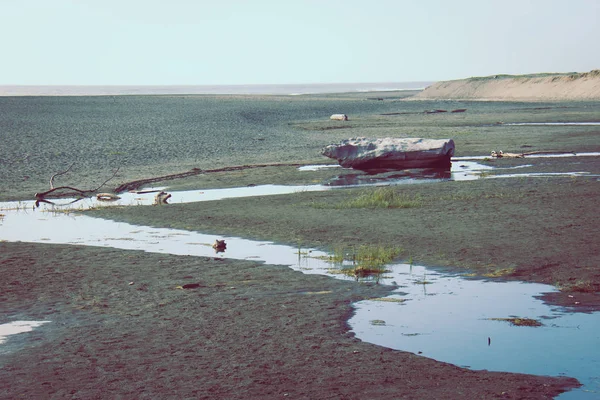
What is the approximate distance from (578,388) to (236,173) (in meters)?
20.1

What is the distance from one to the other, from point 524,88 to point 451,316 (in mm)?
97088

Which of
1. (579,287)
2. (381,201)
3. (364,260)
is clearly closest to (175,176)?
(381,201)

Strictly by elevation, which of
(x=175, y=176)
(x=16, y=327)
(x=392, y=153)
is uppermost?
(x=392, y=153)

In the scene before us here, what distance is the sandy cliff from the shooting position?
8950 cm

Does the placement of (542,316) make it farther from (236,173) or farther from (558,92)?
(558,92)

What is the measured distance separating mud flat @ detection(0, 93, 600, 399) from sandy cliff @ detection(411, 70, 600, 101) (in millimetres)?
65912

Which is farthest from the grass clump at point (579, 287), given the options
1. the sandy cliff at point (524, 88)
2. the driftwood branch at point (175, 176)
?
the sandy cliff at point (524, 88)

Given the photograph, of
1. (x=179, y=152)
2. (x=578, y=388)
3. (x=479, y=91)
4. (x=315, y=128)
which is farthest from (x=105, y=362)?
(x=479, y=91)

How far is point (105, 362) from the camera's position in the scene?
26.9 feet

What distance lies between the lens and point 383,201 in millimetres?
18578

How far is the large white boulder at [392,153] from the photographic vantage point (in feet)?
86.5

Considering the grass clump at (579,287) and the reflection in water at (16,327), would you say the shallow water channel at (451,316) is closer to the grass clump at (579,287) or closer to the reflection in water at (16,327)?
the reflection in water at (16,327)

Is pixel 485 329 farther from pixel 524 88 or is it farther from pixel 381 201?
pixel 524 88

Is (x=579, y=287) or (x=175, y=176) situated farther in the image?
(x=175, y=176)
